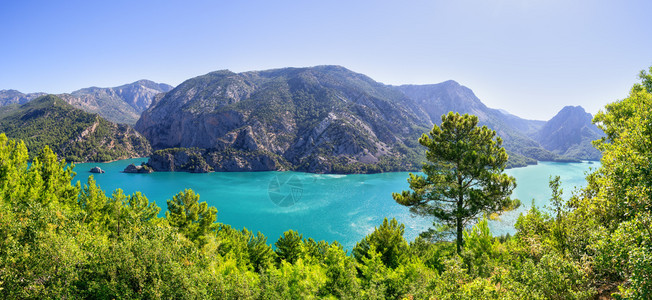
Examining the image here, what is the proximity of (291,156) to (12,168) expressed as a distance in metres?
162

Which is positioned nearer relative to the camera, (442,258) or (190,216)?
(442,258)

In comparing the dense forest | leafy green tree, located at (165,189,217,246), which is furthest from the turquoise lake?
leafy green tree, located at (165,189,217,246)

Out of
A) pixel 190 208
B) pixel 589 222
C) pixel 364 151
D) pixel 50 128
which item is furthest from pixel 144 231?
pixel 50 128

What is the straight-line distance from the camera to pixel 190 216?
23.8 meters

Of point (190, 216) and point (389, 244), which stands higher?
point (190, 216)

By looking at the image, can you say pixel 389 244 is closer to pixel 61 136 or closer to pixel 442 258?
pixel 442 258

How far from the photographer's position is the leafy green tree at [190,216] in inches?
906

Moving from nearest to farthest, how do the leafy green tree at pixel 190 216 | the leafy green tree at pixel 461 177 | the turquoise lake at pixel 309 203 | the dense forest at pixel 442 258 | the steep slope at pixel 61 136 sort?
the dense forest at pixel 442 258
the leafy green tree at pixel 461 177
the leafy green tree at pixel 190 216
the turquoise lake at pixel 309 203
the steep slope at pixel 61 136

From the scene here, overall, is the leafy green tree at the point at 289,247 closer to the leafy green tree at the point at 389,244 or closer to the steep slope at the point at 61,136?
the leafy green tree at the point at 389,244

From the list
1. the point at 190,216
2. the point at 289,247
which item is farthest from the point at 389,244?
the point at 190,216

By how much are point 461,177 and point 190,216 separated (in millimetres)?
22305

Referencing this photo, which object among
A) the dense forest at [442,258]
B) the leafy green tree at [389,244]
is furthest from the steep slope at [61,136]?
the leafy green tree at [389,244]

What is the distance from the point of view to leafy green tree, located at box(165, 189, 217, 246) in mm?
23016

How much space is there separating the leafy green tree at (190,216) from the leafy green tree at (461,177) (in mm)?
17451
